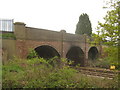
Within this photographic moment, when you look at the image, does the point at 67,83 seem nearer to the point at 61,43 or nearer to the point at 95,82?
the point at 95,82

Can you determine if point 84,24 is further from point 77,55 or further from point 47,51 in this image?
point 47,51

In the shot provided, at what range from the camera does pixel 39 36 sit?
1316 centimetres

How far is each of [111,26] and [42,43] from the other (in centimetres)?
868

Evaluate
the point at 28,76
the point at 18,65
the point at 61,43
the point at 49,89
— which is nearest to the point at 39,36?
the point at 61,43

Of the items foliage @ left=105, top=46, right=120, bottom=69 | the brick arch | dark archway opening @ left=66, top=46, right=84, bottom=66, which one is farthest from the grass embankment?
dark archway opening @ left=66, top=46, right=84, bottom=66

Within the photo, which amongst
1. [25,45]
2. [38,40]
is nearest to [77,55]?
[38,40]

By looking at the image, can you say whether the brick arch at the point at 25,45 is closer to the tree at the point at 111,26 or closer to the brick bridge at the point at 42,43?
the brick bridge at the point at 42,43

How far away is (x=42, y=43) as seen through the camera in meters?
13.4

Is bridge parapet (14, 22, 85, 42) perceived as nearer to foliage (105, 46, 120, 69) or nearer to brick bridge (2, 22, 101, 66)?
brick bridge (2, 22, 101, 66)

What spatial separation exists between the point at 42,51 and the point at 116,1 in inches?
489

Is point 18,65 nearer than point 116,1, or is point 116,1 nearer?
point 116,1

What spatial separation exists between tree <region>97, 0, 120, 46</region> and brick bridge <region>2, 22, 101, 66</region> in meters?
2.18

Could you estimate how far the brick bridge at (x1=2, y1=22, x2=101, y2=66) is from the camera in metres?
11.2

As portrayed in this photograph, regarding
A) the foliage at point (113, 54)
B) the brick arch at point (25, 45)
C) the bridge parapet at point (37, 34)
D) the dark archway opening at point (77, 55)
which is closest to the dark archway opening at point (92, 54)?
the dark archway opening at point (77, 55)
